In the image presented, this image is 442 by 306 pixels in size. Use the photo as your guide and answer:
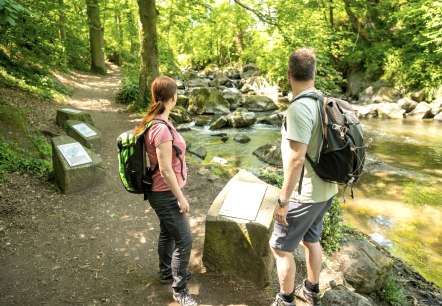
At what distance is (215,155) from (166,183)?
7.92 m

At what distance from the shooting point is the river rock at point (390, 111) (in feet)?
53.5

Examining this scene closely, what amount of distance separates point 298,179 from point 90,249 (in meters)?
3.22

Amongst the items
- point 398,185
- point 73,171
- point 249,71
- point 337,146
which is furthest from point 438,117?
point 249,71

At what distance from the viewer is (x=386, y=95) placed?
62.0 ft

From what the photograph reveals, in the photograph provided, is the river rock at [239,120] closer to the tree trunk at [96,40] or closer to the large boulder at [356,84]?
the large boulder at [356,84]

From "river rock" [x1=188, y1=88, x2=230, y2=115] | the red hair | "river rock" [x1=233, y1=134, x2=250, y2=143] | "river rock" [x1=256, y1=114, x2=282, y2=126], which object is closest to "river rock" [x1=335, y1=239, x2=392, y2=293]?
the red hair

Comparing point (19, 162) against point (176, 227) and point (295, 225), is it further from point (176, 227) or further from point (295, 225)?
point (295, 225)

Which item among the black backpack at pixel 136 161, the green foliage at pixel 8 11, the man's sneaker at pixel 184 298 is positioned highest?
the green foliage at pixel 8 11

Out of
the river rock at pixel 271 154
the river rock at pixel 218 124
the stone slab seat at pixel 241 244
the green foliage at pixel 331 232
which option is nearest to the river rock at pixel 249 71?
the river rock at pixel 218 124

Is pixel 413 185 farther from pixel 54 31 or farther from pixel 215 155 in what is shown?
pixel 54 31

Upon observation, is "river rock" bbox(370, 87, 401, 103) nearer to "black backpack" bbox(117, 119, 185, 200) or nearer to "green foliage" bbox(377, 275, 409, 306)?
"green foliage" bbox(377, 275, 409, 306)

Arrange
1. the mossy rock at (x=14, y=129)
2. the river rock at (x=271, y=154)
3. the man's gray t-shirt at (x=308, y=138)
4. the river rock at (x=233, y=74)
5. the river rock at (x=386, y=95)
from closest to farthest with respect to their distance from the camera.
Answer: the man's gray t-shirt at (x=308, y=138) → the mossy rock at (x=14, y=129) → the river rock at (x=271, y=154) → the river rock at (x=386, y=95) → the river rock at (x=233, y=74)

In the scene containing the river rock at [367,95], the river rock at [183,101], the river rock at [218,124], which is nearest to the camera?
the river rock at [218,124]

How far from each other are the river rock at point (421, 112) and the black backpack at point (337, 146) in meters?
15.9
